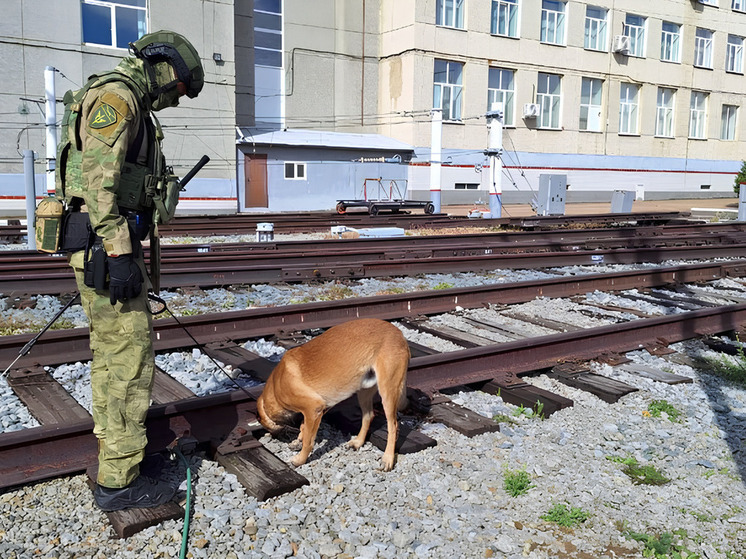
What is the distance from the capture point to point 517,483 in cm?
355

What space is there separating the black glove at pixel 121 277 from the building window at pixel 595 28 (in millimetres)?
38759

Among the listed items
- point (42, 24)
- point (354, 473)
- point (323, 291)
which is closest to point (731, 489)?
point (354, 473)

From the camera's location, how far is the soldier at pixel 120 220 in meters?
2.92

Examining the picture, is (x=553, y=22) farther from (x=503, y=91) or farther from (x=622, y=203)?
(x=622, y=203)

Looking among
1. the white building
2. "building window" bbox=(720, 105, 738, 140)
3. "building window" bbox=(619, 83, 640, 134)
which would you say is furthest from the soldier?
"building window" bbox=(720, 105, 738, 140)

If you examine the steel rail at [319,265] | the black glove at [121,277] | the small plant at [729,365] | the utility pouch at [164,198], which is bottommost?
the small plant at [729,365]

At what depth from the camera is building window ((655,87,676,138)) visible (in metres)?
40.9

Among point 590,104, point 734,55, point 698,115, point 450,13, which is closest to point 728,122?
point 698,115

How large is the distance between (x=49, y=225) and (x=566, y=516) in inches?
109

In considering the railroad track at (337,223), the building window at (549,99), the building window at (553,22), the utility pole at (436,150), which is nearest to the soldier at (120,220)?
the railroad track at (337,223)

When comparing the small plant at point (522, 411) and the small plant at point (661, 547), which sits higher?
the small plant at point (522, 411)

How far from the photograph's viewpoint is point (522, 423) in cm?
445

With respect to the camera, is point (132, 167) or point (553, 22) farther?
point (553, 22)

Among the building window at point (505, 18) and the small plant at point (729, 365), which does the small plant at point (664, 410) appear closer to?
the small plant at point (729, 365)
